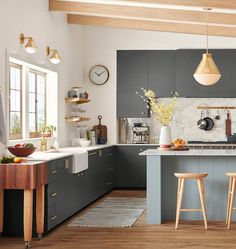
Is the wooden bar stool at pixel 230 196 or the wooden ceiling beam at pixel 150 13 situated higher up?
the wooden ceiling beam at pixel 150 13

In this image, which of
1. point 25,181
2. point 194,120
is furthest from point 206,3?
point 194,120

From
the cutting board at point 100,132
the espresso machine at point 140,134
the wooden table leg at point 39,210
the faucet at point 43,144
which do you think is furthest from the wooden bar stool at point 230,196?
the cutting board at point 100,132

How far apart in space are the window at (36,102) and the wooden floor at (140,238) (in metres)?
1.81

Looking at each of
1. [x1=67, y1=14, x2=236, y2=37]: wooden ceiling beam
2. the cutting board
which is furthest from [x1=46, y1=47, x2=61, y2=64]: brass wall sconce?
the cutting board

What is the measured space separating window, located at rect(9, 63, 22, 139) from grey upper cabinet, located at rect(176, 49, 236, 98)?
3.54m

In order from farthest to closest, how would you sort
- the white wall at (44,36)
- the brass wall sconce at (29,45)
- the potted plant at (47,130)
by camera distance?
the potted plant at (47,130) → the brass wall sconce at (29,45) → the white wall at (44,36)

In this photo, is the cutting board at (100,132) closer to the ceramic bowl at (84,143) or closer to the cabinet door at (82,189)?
the ceramic bowl at (84,143)

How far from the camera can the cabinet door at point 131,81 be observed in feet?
34.8

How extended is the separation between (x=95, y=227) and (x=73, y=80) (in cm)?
380

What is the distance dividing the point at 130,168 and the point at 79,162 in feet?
9.71

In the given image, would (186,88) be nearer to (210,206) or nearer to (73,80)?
(73,80)

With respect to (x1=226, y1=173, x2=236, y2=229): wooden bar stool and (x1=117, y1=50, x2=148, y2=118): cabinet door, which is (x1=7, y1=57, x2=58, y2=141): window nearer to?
(x1=117, y1=50, x2=148, y2=118): cabinet door

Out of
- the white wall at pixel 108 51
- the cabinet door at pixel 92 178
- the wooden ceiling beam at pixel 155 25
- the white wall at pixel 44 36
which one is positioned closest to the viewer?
the white wall at pixel 44 36

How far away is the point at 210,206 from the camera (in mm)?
7285
